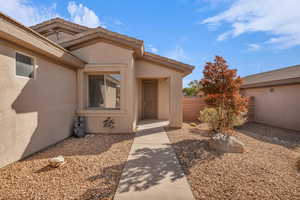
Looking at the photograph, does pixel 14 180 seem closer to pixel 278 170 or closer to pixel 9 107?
pixel 9 107

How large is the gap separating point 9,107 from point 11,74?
857mm

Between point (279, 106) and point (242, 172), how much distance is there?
8296 mm

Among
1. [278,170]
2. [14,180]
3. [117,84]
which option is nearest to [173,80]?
[117,84]

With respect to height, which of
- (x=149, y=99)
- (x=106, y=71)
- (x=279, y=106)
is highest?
(x=106, y=71)

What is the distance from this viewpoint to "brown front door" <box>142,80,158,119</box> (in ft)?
32.0

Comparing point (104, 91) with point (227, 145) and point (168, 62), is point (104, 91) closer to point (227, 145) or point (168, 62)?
point (168, 62)

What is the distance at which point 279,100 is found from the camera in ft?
27.1

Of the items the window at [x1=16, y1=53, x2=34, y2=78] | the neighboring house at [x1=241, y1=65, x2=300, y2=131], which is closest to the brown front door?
the window at [x1=16, y1=53, x2=34, y2=78]

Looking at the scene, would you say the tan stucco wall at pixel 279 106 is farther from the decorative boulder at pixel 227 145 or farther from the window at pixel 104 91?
the window at pixel 104 91

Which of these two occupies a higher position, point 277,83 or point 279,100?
point 277,83

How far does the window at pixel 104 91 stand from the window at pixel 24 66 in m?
2.56

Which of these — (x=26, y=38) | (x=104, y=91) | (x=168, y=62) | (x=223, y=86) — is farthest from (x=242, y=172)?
(x=26, y=38)

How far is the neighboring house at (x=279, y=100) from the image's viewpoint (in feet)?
24.4

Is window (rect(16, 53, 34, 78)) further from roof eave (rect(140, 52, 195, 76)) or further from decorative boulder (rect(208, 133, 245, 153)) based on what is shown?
decorative boulder (rect(208, 133, 245, 153))
